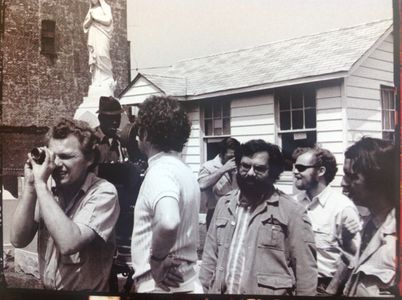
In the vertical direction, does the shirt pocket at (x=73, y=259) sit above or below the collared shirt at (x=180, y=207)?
below

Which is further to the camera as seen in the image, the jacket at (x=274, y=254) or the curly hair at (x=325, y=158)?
the curly hair at (x=325, y=158)

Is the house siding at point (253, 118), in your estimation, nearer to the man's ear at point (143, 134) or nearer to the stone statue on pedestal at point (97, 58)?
the man's ear at point (143, 134)

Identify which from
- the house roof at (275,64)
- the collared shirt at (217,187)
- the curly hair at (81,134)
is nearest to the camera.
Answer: the house roof at (275,64)

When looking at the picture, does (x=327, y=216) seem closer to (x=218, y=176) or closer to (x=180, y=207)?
(x=218, y=176)

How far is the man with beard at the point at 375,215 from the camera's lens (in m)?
4.57

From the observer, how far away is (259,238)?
4.69 metres

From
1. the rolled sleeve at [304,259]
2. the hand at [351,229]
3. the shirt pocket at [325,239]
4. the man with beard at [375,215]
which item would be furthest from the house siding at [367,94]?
the rolled sleeve at [304,259]

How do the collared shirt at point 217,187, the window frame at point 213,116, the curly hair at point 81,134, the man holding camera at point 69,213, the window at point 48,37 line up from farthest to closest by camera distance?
the window at point 48,37 < the curly hair at point 81,134 < the window frame at point 213,116 < the man holding camera at point 69,213 < the collared shirt at point 217,187

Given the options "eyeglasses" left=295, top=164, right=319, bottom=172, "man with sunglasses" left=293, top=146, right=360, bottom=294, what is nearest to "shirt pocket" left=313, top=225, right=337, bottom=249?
"man with sunglasses" left=293, top=146, right=360, bottom=294

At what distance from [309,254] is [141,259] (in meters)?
1.51

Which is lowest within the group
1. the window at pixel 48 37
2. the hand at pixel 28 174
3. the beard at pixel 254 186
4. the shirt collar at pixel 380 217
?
the shirt collar at pixel 380 217

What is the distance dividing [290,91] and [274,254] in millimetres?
1492

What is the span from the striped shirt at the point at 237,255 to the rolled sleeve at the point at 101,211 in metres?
1.16

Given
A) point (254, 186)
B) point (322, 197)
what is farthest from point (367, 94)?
point (254, 186)
